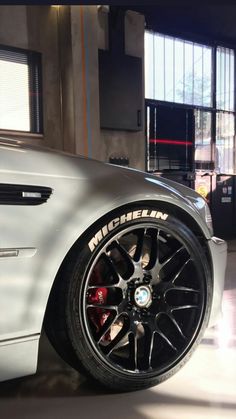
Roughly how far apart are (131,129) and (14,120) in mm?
1956

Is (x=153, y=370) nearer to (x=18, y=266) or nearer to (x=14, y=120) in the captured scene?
(x=18, y=266)

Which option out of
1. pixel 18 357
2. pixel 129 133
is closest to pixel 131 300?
pixel 18 357

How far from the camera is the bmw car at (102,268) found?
158cm

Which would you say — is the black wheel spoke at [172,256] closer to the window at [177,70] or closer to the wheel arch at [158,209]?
the wheel arch at [158,209]

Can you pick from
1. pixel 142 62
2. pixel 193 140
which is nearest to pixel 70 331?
pixel 142 62

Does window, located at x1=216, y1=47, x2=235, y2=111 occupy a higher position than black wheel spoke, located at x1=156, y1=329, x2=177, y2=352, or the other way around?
window, located at x1=216, y1=47, x2=235, y2=111

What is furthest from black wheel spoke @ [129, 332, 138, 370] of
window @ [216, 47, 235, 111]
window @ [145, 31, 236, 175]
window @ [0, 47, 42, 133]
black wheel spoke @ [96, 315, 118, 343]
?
window @ [216, 47, 235, 111]

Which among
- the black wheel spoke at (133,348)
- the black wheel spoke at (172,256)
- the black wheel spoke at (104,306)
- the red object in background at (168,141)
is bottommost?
the black wheel spoke at (133,348)

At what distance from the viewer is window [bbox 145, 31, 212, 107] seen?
762cm

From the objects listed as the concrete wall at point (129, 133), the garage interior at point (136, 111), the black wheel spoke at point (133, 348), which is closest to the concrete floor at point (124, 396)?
→ the garage interior at point (136, 111)

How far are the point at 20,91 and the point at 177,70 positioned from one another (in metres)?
3.34

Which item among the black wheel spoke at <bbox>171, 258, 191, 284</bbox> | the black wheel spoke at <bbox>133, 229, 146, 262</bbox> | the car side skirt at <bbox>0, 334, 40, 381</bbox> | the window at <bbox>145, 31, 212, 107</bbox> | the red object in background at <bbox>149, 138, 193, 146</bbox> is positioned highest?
the window at <bbox>145, 31, 212, 107</bbox>

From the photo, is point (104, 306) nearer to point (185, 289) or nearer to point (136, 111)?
point (185, 289)

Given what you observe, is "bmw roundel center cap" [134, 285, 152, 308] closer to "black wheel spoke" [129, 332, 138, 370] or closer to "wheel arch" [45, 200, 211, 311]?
"black wheel spoke" [129, 332, 138, 370]
